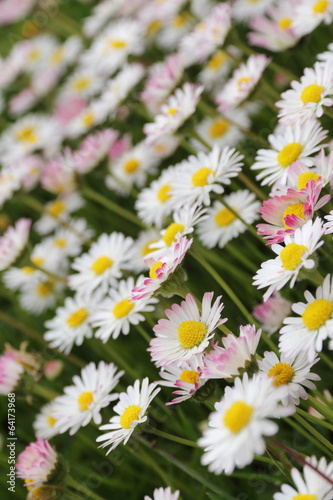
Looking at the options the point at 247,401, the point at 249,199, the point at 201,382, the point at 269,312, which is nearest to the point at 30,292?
the point at 249,199

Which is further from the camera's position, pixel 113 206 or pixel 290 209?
pixel 113 206

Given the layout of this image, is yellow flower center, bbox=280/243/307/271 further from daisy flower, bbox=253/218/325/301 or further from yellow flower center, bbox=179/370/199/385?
yellow flower center, bbox=179/370/199/385

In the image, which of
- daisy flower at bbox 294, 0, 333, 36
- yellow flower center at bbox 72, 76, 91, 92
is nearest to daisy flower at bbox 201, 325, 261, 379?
daisy flower at bbox 294, 0, 333, 36

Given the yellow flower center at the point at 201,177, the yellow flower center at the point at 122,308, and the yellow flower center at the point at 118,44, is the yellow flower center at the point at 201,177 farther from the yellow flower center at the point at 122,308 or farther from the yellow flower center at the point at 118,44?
the yellow flower center at the point at 118,44

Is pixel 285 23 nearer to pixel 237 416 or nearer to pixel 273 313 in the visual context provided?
pixel 273 313

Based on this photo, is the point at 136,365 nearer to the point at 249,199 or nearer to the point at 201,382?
the point at 249,199

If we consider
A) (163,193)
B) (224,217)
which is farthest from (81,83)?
(224,217)
